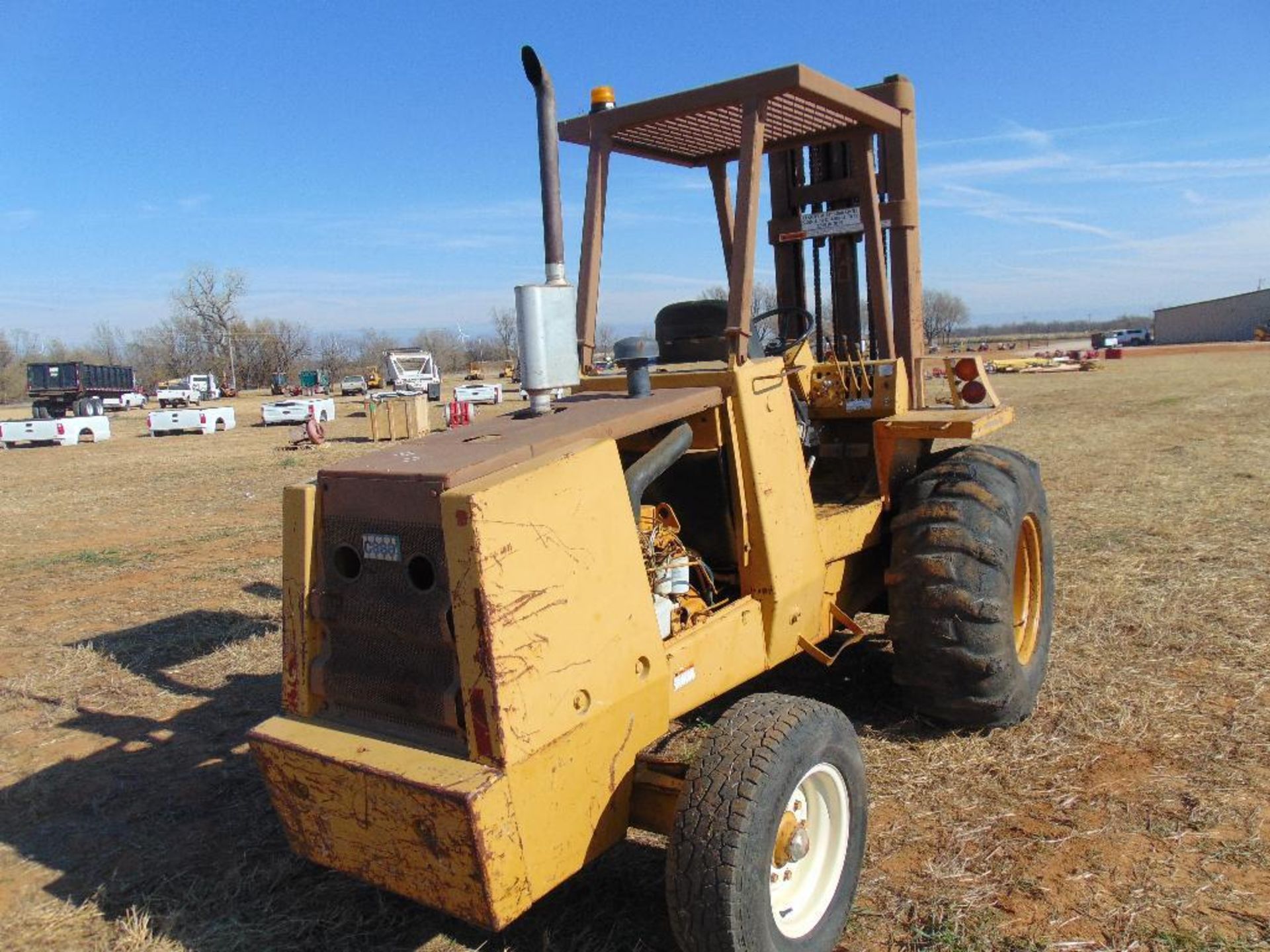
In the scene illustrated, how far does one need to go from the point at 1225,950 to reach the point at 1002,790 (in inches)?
44.3

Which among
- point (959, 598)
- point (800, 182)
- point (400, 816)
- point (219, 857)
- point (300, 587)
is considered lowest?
point (219, 857)

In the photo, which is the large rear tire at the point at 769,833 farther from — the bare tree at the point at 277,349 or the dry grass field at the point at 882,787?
the bare tree at the point at 277,349

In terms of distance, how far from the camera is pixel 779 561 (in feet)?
12.4

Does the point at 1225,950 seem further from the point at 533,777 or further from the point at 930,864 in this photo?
the point at 533,777

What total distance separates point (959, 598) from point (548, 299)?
217 centimetres

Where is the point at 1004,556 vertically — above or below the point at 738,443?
below

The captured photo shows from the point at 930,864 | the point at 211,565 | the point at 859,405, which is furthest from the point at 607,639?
the point at 211,565

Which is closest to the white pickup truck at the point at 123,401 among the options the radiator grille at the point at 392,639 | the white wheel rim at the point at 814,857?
the radiator grille at the point at 392,639

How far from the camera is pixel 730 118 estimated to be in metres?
4.64

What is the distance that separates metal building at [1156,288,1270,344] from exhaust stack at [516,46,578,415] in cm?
7480


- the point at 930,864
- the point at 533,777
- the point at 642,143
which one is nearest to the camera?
the point at 533,777

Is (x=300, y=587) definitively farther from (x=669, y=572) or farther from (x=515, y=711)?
(x=669, y=572)

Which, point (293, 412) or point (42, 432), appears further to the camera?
point (293, 412)

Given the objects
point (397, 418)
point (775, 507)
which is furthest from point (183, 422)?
point (775, 507)
